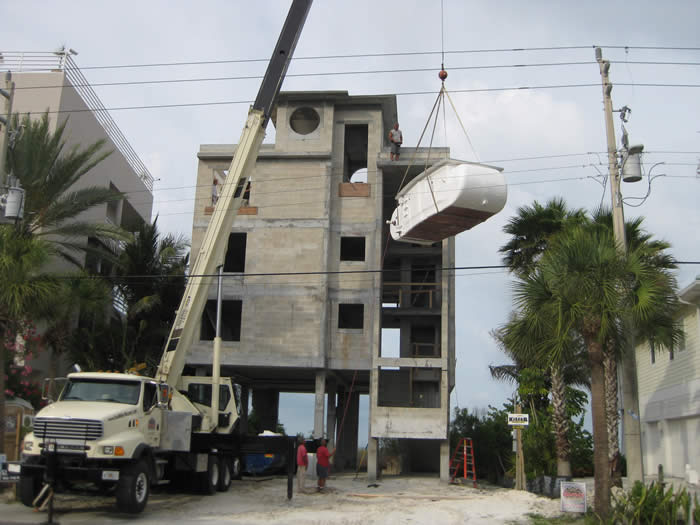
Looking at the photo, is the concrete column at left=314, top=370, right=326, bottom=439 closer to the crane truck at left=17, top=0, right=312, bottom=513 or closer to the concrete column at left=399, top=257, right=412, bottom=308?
the concrete column at left=399, top=257, right=412, bottom=308

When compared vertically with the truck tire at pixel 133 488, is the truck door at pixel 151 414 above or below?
above

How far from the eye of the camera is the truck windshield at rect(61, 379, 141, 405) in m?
16.3

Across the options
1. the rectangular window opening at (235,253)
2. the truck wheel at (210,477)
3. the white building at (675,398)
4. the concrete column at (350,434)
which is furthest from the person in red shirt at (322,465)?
the concrete column at (350,434)

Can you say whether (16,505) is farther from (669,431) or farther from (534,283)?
(669,431)

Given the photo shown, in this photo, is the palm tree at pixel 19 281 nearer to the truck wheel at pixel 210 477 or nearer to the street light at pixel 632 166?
the truck wheel at pixel 210 477

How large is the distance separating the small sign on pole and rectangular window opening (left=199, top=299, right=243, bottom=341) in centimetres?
1908

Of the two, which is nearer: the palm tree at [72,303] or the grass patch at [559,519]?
the grass patch at [559,519]

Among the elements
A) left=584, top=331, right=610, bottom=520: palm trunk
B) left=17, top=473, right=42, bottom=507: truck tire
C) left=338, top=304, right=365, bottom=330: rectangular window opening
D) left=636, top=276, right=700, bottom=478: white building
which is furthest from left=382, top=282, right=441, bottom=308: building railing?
left=17, top=473, right=42, bottom=507: truck tire

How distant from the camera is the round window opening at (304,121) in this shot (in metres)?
32.9

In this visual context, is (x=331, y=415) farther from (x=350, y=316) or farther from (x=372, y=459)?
(x=372, y=459)

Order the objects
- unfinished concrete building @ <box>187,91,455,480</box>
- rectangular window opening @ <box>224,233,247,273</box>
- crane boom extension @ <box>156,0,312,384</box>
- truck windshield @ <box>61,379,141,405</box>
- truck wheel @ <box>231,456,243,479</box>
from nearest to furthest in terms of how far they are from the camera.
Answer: truck windshield @ <box>61,379,141,405</box> → crane boom extension @ <box>156,0,312,384</box> → truck wheel @ <box>231,456,243,479</box> → unfinished concrete building @ <box>187,91,455,480</box> → rectangular window opening @ <box>224,233,247,273</box>

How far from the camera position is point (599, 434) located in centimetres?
1501

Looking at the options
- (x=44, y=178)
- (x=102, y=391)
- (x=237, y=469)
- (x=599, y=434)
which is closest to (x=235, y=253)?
(x=44, y=178)

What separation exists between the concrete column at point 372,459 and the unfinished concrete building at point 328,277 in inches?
2.1
